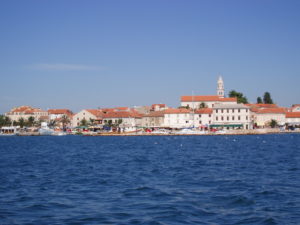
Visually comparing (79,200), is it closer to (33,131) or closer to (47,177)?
(47,177)

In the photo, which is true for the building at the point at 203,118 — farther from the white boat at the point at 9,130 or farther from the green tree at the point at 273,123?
the white boat at the point at 9,130

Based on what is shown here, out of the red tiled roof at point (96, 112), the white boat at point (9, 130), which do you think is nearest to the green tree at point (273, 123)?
the red tiled roof at point (96, 112)

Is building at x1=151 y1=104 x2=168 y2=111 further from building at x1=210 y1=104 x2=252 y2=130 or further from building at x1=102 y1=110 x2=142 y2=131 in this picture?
building at x1=210 y1=104 x2=252 y2=130

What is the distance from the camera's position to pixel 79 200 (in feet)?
47.2

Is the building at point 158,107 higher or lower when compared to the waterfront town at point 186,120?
higher

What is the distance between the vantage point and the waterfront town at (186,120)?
3708 inches

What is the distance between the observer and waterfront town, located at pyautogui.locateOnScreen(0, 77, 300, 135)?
309 ft

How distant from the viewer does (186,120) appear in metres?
97.8

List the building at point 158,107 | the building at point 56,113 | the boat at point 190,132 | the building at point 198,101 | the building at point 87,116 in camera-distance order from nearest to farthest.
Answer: the boat at point 190,132 < the building at point 198,101 < the building at point 87,116 < the building at point 158,107 < the building at point 56,113

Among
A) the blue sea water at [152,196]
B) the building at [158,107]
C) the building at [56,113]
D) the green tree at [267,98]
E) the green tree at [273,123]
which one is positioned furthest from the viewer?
the building at [56,113]

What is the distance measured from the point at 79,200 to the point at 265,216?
18.3 feet

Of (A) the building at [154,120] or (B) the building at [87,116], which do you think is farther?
(B) the building at [87,116]

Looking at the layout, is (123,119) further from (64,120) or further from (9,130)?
(9,130)

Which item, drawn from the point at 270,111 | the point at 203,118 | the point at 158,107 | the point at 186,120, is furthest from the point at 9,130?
the point at 270,111
